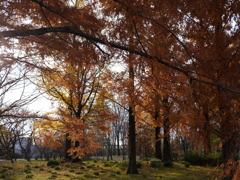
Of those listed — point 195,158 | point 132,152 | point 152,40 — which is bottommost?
point 195,158

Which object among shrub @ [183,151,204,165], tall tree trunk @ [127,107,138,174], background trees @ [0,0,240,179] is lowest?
shrub @ [183,151,204,165]

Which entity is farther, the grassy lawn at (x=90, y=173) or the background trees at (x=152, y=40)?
the grassy lawn at (x=90, y=173)

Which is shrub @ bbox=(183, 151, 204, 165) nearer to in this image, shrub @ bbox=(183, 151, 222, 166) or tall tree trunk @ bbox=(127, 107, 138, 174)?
shrub @ bbox=(183, 151, 222, 166)

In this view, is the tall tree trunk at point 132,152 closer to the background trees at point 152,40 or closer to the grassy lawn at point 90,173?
the grassy lawn at point 90,173

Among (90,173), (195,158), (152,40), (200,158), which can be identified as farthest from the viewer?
(195,158)

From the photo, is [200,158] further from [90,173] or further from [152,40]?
[152,40]

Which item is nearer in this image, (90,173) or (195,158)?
(90,173)

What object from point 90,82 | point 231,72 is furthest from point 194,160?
point 231,72

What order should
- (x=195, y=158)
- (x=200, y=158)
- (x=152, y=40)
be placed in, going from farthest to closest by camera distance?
(x=195, y=158)
(x=200, y=158)
(x=152, y=40)

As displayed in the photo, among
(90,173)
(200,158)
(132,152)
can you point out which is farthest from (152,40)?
(200,158)

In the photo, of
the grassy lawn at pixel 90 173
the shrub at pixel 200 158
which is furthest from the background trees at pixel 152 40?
the shrub at pixel 200 158

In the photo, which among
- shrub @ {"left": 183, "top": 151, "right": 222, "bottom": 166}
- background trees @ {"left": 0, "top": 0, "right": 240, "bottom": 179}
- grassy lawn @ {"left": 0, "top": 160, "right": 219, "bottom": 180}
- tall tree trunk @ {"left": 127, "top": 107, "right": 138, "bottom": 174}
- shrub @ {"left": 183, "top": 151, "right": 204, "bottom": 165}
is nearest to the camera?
background trees @ {"left": 0, "top": 0, "right": 240, "bottom": 179}

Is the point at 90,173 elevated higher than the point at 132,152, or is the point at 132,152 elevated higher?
the point at 132,152

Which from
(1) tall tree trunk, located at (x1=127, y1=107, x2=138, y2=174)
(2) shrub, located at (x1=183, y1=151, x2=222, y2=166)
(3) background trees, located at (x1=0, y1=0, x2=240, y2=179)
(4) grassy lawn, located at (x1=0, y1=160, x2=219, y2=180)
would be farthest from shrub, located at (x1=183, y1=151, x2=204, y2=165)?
(3) background trees, located at (x1=0, y1=0, x2=240, y2=179)
